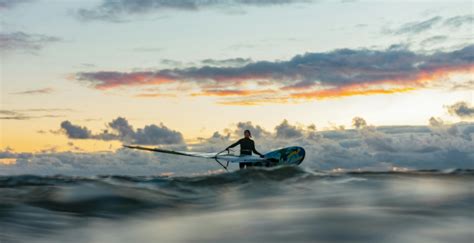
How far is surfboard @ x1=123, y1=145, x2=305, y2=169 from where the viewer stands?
1014 inches

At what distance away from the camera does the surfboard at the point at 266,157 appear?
25.8 m

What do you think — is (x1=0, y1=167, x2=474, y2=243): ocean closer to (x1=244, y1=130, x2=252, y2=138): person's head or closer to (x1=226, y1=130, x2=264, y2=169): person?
(x1=226, y1=130, x2=264, y2=169): person

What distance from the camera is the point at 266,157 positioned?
2662 centimetres

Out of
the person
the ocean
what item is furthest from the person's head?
the ocean

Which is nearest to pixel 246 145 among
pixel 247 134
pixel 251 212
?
pixel 247 134

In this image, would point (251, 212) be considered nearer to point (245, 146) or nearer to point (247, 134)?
point (245, 146)

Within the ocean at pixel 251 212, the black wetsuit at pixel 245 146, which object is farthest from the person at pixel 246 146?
the ocean at pixel 251 212

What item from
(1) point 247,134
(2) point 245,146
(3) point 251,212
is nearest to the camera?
(3) point 251,212

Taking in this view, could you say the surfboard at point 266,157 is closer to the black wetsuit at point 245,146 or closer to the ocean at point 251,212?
the black wetsuit at point 245,146

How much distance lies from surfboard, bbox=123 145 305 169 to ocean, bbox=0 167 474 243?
5.91 metres

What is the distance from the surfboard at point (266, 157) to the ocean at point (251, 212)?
591cm

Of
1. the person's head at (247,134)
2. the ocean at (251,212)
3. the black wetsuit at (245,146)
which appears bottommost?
the ocean at (251,212)

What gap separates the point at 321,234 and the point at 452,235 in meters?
2.39

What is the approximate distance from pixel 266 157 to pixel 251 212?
14542 mm
